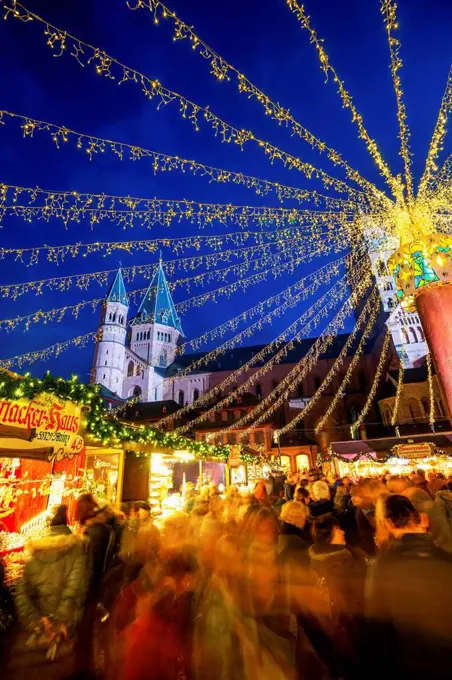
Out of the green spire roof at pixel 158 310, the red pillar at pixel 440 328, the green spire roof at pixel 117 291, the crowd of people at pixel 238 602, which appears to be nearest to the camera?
the crowd of people at pixel 238 602

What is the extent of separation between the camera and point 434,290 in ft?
16.5

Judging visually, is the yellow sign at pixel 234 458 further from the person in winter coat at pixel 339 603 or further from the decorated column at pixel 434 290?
the person in winter coat at pixel 339 603

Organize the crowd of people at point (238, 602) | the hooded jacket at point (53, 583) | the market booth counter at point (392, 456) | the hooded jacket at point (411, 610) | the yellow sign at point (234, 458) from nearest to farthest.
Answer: the hooded jacket at point (411, 610)
the crowd of people at point (238, 602)
the hooded jacket at point (53, 583)
the yellow sign at point (234, 458)
the market booth counter at point (392, 456)

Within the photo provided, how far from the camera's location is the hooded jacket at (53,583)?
9.72 feet

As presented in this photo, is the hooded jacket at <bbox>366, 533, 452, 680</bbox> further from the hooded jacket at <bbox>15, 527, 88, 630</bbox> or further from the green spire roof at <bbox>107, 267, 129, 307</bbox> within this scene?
the green spire roof at <bbox>107, 267, 129, 307</bbox>

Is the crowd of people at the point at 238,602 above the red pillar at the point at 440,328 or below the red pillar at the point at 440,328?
below

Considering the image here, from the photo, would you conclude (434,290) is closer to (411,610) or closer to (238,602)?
(411,610)

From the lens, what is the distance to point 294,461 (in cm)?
3231

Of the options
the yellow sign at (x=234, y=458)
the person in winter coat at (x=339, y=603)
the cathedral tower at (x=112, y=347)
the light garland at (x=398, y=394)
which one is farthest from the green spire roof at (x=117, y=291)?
the person in winter coat at (x=339, y=603)

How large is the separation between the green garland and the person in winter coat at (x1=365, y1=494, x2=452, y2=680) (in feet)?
16.4

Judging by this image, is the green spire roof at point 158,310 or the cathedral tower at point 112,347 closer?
the cathedral tower at point 112,347

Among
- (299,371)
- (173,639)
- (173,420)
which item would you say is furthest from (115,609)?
(299,371)

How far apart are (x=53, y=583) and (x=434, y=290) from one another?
19.3ft

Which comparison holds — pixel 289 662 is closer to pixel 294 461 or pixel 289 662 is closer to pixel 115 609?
pixel 115 609
